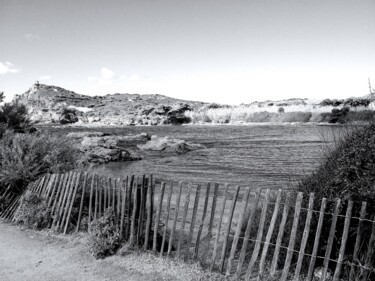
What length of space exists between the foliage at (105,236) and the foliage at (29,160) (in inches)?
121

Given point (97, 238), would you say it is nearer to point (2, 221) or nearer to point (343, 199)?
point (2, 221)

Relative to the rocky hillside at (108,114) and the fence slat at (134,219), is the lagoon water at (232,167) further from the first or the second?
the rocky hillside at (108,114)

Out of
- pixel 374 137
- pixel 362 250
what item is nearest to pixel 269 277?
pixel 362 250

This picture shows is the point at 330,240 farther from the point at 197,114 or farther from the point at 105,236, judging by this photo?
the point at 197,114

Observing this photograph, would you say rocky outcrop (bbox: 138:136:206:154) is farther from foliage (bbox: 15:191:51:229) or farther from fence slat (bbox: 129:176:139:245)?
fence slat (bbox: 129:176:139:245)

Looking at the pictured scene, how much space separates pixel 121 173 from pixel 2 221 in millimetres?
10768

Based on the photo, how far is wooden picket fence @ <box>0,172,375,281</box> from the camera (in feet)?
15.6

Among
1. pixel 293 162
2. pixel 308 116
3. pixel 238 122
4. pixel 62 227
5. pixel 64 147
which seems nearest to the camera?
pixel 62 227

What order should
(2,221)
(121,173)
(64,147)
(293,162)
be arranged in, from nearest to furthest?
(2,221) < (64,147) < (121,173) < (293,162)

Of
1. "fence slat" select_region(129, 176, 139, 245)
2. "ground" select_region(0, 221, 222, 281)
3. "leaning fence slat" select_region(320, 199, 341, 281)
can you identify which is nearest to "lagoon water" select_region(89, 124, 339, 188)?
"ground" select_region(0, 221, 222, 281)

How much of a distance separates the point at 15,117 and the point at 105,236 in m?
9.73

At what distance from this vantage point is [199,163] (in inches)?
896

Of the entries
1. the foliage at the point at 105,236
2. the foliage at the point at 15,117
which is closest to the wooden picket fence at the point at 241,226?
the foliage at the point at 105,236

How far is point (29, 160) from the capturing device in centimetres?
916
